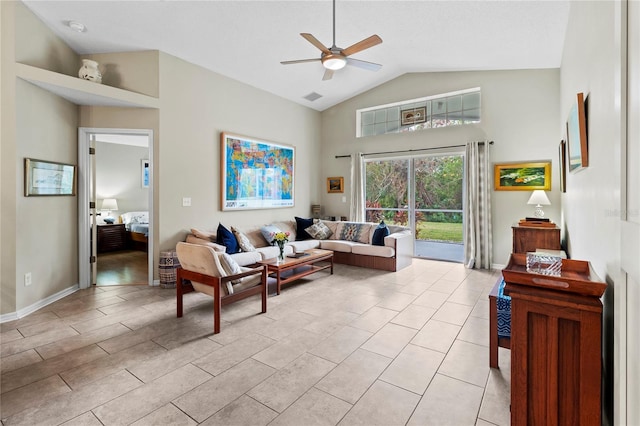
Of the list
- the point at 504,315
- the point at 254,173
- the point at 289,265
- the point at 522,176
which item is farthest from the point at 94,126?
the point at 522,176

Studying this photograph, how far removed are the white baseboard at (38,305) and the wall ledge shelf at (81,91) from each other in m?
2.53

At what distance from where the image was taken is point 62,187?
3.97m

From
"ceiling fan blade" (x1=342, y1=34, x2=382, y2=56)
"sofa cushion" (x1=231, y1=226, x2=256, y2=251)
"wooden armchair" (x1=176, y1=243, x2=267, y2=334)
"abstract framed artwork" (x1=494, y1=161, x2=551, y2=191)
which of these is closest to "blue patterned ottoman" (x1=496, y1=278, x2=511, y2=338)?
"wooden armchair" (x1=176, y1=243, x2=267, y2=334)

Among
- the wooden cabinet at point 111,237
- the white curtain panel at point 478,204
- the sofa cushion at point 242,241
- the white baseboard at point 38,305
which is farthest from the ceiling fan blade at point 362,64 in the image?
the wooden cabinet at point 111,237

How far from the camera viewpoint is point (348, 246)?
585 centimetres

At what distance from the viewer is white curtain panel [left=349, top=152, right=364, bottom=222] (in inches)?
278

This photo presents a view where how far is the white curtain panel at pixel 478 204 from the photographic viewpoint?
5496 mm

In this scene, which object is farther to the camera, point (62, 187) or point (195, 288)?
point (62, 187)

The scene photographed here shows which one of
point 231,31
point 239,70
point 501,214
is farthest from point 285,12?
point 501,214

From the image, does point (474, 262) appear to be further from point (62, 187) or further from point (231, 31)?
point (62, 187)

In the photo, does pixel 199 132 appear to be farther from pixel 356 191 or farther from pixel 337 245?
pixel 356 191

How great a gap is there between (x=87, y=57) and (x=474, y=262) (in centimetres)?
704

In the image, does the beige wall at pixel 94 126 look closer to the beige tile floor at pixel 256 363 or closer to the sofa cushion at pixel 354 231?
the beige tile floor at pixel 256 363

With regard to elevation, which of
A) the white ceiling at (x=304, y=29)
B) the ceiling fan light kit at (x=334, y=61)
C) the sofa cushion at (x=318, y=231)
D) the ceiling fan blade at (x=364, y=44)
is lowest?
the sofa cushion at (x=318, y=231)
